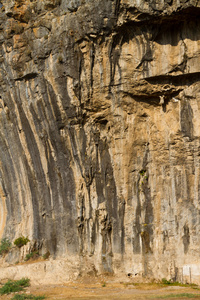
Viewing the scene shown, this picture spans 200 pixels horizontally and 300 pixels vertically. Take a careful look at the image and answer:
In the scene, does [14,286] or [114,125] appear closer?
[14,286]

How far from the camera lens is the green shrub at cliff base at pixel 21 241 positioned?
20.3 metres

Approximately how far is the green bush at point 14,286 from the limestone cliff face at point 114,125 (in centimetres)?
200

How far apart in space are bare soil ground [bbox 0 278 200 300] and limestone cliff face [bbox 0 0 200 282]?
0.68 metres

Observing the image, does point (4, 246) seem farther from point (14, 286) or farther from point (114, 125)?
point (114, 125)

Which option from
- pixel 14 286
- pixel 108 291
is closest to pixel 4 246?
pixel 14 286

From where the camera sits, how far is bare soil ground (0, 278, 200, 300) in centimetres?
1441

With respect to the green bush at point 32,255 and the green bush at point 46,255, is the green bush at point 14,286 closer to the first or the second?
the green bush at point 46,255

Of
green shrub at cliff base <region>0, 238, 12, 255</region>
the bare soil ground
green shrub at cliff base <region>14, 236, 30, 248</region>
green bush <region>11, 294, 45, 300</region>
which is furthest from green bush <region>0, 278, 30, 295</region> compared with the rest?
green shrub at cliff base <region>0, 238, 12, 255</region>

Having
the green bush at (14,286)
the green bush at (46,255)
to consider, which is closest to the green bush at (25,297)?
the green bush at (14,286)

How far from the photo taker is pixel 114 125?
17453 millimetres

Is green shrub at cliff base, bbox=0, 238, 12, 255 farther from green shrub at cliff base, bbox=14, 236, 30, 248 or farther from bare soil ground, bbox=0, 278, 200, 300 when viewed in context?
bare soil ground, bbox=0, 278, 200, 300

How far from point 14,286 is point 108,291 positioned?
13.3 ft

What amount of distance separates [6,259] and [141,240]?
765 centimetres

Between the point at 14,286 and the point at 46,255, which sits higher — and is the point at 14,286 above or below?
below
